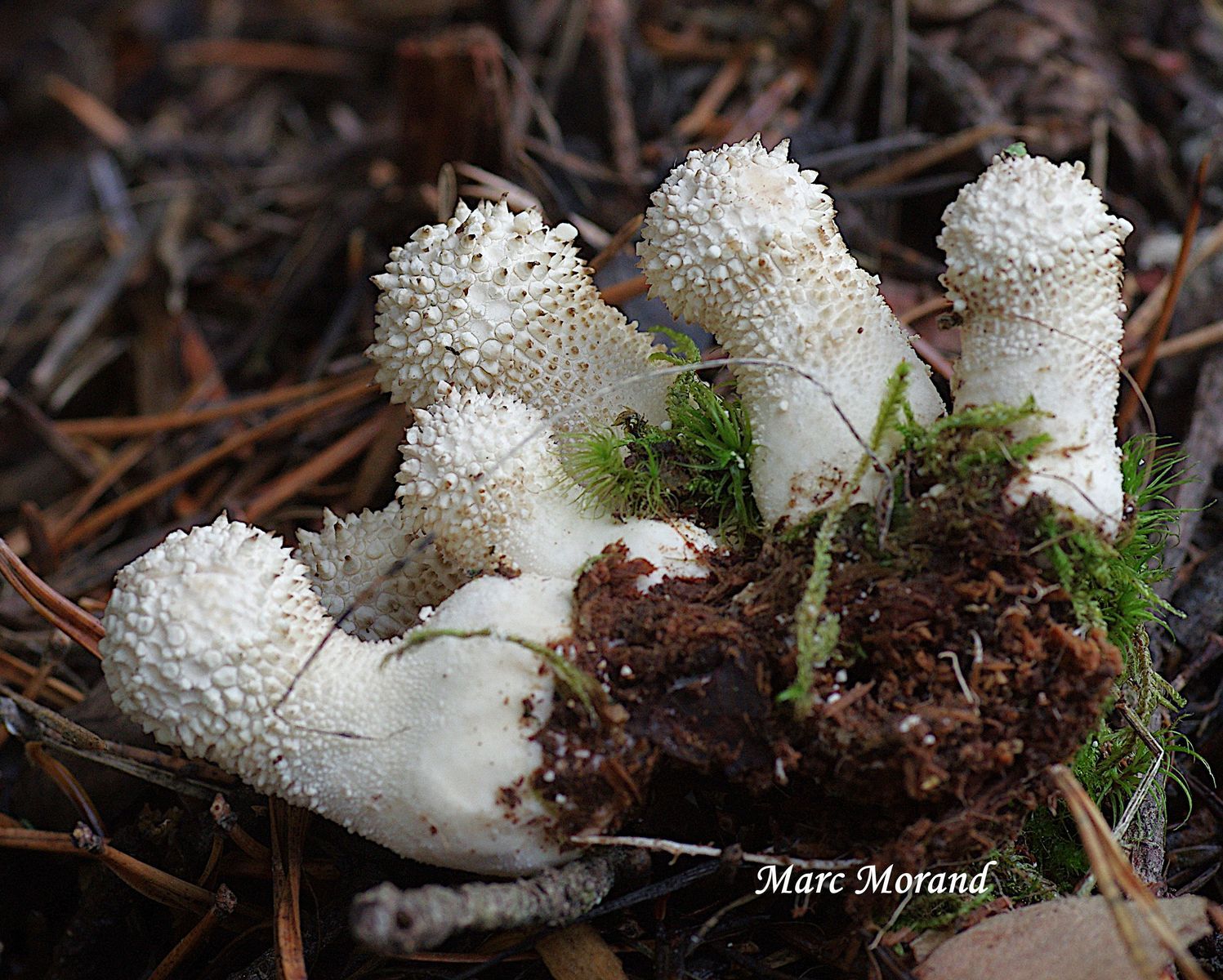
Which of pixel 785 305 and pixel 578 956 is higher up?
pixel 785 305

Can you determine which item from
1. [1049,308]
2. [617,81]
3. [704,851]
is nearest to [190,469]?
[617,81]

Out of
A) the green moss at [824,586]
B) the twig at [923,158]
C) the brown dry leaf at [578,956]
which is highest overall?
the twig at [923,158]

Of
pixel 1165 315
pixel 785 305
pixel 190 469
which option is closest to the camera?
pixel 785 305

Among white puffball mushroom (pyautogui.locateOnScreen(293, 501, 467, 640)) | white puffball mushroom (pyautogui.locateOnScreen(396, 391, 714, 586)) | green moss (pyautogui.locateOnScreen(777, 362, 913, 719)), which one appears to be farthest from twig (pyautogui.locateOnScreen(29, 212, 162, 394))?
green moss (pyautogui.locateOnScreen(777, 362, 913, 719))

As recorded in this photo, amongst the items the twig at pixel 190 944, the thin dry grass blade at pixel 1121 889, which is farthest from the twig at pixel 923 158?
the twig at pixel 190 944

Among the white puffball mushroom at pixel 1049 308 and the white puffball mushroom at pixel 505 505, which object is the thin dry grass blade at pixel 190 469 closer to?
the white puffball mushroom at pixel 505 505

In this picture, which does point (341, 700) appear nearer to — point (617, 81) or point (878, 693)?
point (878, 693)
